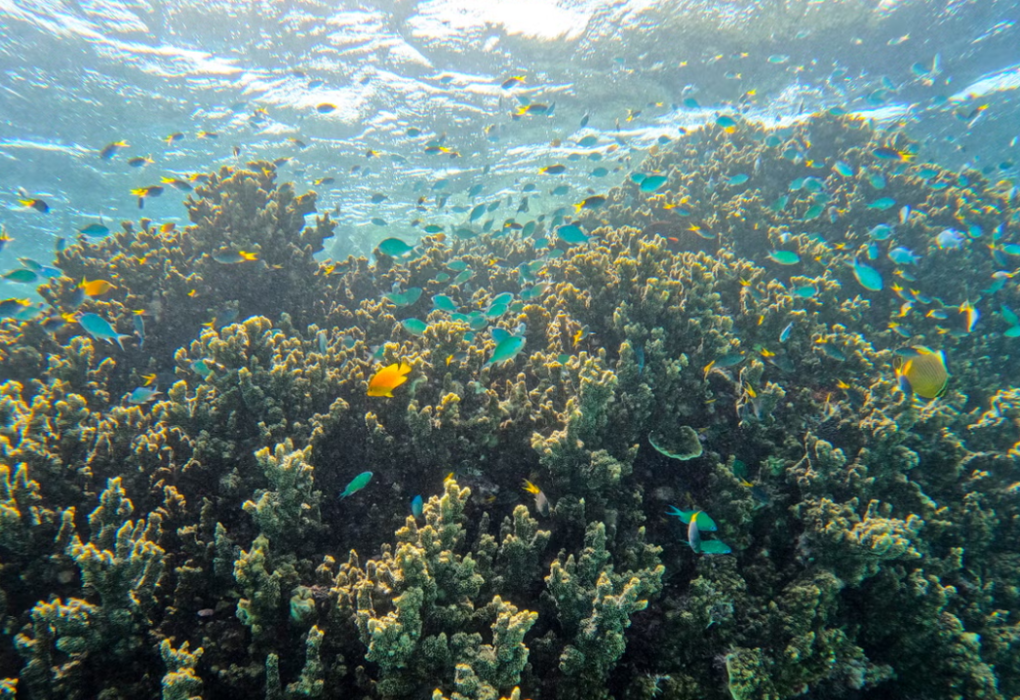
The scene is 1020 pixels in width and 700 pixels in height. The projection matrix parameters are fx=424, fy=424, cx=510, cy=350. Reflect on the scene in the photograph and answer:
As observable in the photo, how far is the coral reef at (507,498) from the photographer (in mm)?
2605

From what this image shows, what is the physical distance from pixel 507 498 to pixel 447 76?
12632mm

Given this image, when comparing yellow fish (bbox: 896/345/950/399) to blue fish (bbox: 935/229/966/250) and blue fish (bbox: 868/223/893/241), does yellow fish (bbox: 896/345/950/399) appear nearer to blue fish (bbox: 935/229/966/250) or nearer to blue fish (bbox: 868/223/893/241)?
blue fish (bbox: 868/223/893/241)

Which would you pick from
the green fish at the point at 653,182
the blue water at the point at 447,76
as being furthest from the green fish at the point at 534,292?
the blue water at the point at 447,76

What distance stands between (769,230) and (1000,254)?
3.83 meters

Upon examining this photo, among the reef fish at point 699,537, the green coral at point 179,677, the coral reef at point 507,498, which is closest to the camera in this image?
the green coral at point 179,677

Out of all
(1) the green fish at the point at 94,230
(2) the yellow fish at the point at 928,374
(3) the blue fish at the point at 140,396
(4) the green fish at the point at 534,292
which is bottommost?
(3) the blue fish at the point at 140,396

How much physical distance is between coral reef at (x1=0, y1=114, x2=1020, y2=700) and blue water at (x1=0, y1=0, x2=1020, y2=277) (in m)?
8.82

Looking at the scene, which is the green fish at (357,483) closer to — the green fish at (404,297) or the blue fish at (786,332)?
the green fish at (404,297)

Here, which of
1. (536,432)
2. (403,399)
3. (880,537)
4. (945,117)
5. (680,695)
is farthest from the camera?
(945,117)

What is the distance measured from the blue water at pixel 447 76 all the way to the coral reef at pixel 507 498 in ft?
28.9

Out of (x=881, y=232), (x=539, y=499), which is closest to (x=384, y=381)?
(x=539, y=499)

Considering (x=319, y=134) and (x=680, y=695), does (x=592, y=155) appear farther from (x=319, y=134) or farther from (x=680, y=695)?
(x=680, y=695)

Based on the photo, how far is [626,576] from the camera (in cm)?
288

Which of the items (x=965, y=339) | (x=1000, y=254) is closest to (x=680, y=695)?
(x=965, y=339)
